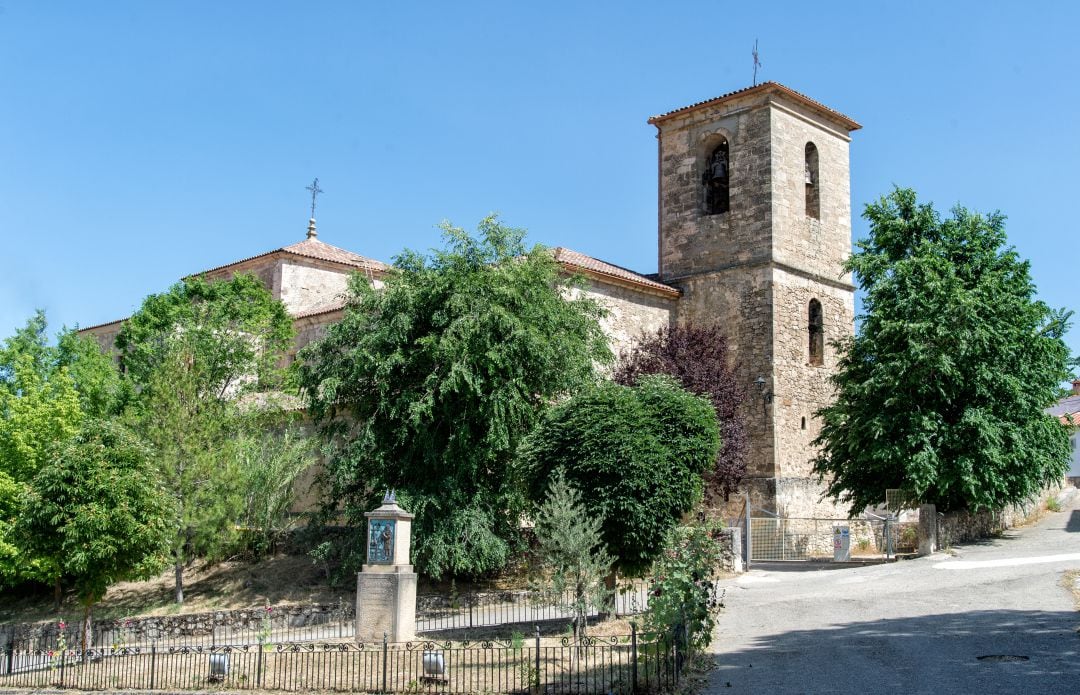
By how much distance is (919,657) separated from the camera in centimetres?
1129

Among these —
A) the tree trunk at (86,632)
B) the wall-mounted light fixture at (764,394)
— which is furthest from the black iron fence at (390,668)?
the wall-mounted light fixture at (764,394)

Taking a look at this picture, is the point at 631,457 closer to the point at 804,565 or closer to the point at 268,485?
the point at 804,565

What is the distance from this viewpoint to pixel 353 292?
2284 cm

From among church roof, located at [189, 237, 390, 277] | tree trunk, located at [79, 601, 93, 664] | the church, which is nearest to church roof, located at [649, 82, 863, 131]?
the church

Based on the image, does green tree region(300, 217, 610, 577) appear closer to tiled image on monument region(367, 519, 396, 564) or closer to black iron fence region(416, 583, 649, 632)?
black iron fence region(416, 583, 649, 632)

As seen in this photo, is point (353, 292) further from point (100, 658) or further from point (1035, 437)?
point (1035, 437)

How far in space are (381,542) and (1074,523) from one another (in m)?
18.6

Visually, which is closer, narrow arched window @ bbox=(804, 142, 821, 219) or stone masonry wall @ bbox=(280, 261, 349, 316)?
narrow arched window @ bbox=(804, 142, 821, 219)

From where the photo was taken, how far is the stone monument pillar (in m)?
14.9

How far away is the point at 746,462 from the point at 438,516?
8578 mm

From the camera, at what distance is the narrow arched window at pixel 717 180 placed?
28672mm

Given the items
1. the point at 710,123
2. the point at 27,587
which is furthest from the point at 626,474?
the point at 27,587

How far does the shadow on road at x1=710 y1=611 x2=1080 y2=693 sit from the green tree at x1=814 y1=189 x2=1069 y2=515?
8239 millimetres

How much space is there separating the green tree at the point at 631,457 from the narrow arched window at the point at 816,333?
12.0 m
